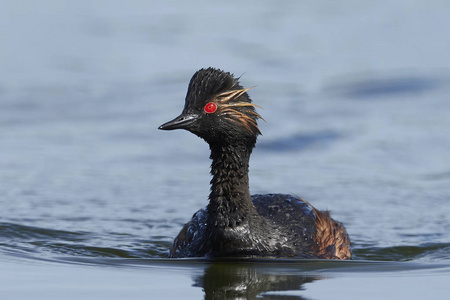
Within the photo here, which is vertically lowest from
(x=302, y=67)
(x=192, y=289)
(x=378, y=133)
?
(x=192, y=289)

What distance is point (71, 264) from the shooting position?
32.0 feet

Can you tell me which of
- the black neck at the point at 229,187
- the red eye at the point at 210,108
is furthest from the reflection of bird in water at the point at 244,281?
the red eye at the point at 210,108

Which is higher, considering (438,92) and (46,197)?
(438,92)

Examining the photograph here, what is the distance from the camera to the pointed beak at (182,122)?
10.4m

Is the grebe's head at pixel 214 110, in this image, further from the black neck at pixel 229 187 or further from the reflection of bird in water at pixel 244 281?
the reflection of bird in water at pixel 244 281

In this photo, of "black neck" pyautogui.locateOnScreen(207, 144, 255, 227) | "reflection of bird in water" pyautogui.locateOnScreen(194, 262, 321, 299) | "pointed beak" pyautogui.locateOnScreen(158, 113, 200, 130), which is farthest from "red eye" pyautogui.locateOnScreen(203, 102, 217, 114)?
"reflection of bird in water" pyautogui.locateOnScreen(194, 262, 321, 299)

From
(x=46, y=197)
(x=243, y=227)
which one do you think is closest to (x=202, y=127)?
(x=243, y=227)

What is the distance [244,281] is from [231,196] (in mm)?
2070

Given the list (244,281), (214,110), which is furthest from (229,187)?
(244,281)

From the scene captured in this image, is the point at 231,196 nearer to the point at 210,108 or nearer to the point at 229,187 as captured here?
the point at 229,187

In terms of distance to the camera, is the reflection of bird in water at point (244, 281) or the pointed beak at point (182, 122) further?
the pointed beak at point (182, 122)

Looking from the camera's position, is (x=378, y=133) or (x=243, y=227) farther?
(x=378, y=133)

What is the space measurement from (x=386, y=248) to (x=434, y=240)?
0.62 m

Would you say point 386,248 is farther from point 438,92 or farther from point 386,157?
point 438,92
